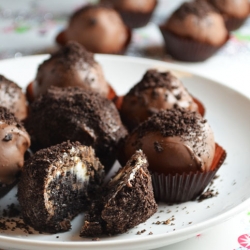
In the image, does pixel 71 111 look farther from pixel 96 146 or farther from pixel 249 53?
pixel 249 53

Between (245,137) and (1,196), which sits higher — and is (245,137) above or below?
above

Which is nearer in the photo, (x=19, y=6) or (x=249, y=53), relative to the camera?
(x=249, y=53)

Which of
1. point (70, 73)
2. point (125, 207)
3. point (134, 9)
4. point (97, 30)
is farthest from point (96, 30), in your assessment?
point (125, 207)

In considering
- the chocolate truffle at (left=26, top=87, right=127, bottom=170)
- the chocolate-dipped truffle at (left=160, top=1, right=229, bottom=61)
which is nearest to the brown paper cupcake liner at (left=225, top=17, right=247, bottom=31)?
the chocolate-dipped truffle at (left=160, top=1, right=229, bottom=61)

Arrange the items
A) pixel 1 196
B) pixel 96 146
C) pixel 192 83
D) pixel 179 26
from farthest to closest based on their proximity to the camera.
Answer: pixel 179 26 < pixel 192 83 < pixel 96 146 < pixel 1 196

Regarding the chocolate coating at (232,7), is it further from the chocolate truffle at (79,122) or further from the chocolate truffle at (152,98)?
the chocolate truffle at (79,122)

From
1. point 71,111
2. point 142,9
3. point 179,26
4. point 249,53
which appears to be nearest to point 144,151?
point 71,111

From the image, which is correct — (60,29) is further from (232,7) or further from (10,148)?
(10,148)

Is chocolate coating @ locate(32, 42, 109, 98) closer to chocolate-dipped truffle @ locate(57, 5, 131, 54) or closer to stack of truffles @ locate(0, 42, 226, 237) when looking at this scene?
stack of truffles @ locate(0, 42, 226, 237)
